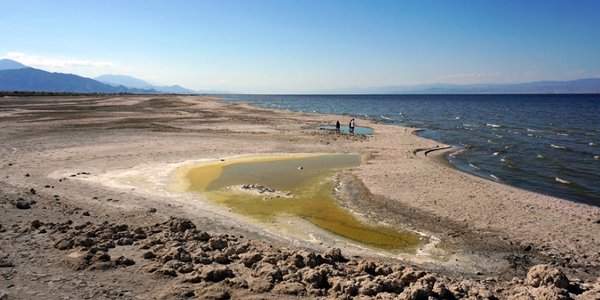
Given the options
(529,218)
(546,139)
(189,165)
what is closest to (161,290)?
(529,218)

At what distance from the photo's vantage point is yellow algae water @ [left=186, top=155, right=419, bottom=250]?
10.8m

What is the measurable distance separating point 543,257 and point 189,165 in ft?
54.2

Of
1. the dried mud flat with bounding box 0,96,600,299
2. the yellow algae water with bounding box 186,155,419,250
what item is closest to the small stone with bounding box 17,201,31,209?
the dried mud flat with bounding box 0,96,600,299

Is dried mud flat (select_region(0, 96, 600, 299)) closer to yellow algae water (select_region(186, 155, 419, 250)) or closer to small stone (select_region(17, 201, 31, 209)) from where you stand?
small stone (select_region(17, 201, 31, 209))

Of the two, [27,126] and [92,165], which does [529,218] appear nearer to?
[92,165]

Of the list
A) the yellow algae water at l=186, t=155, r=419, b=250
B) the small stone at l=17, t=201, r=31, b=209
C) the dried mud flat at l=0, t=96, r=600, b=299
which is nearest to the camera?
the dried mud flat at l=0, t=96, r=600, b=299

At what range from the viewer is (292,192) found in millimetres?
15133

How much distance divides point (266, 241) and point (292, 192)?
5615mm

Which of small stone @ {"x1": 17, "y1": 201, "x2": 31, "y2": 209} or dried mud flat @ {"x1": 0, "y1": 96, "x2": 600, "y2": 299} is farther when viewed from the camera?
small stone @ {"x1": 17, "y1": 201, "x2": 31, "y2": 209}

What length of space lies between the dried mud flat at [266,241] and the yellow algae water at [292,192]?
0.62 m

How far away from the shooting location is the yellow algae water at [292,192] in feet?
35.5

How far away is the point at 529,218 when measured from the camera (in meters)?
11.9

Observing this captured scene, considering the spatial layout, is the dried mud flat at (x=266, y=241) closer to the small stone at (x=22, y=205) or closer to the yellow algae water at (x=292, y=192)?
the small stone at (x=22, y=205)

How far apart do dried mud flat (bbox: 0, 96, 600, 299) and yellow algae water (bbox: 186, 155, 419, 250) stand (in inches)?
24.5
